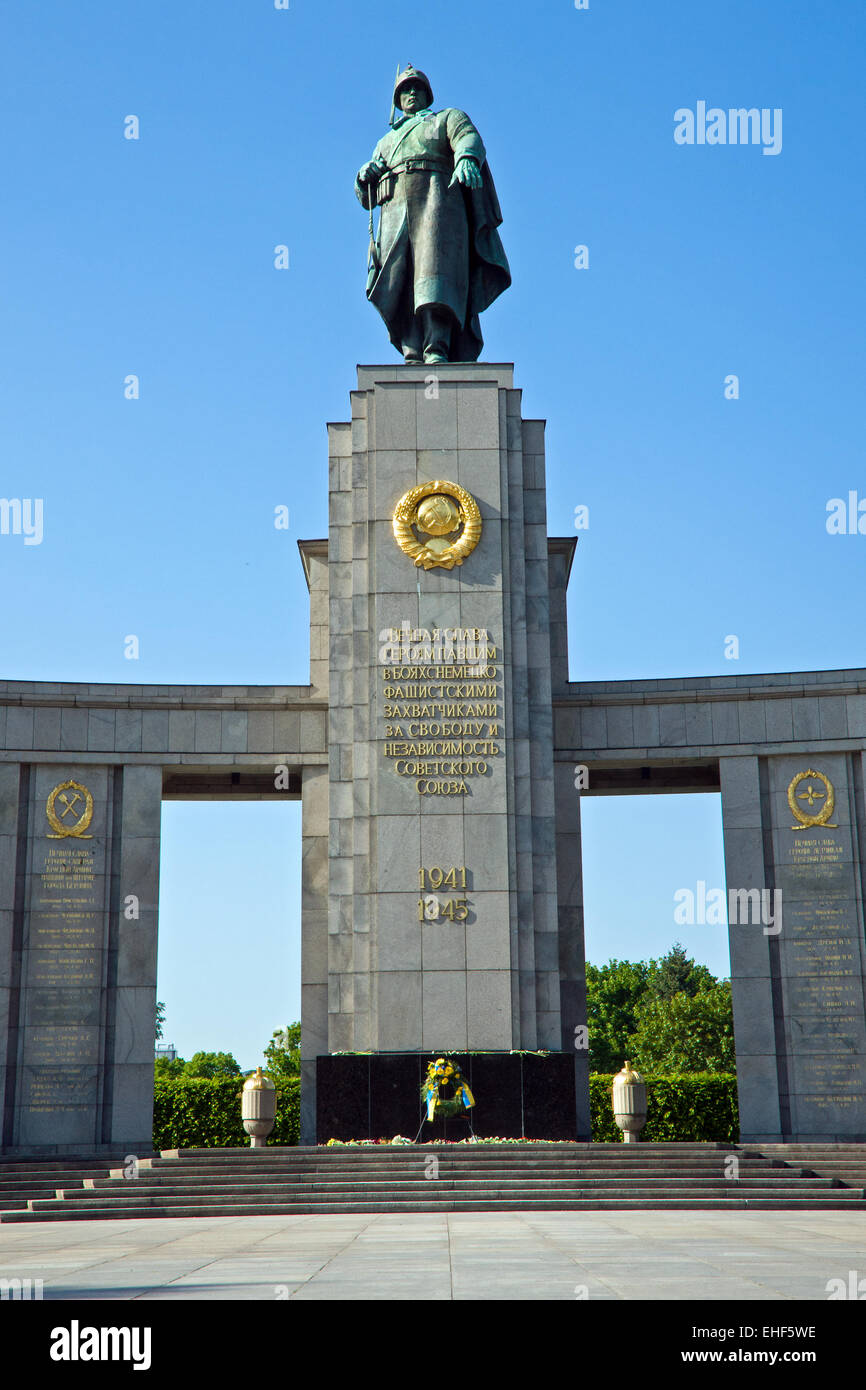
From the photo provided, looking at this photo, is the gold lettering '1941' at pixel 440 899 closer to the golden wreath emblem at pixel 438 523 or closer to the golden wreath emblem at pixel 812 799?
the golden wreath emblem at pixel 438 523

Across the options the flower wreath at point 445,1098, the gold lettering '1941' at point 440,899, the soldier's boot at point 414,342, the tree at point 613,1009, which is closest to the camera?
the flower wreath at point 445,1098

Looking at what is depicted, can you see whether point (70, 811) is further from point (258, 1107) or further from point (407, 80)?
point (407, 80)

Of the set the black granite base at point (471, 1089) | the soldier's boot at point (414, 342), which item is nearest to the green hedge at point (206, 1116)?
the black granite base at point (471, 1089)

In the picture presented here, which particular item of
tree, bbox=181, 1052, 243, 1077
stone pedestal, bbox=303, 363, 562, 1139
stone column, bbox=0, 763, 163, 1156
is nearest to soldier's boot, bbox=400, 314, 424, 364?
stone pedestal, bbox=303, 363, 562, 1139

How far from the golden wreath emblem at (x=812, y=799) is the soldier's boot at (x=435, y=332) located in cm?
1168

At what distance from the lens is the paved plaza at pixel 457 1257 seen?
9.65 m

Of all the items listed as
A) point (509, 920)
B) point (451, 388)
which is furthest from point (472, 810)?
point (451, 388)

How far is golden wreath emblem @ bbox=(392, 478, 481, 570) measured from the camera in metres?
28.6

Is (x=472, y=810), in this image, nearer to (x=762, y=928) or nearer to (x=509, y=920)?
(x=509, y=920)

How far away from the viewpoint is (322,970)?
29.1 meters

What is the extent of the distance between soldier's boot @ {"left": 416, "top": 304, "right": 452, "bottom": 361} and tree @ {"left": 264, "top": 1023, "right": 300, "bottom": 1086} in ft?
175

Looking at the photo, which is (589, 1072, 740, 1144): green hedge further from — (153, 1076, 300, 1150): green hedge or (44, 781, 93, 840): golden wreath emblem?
(44, 781, 93, 840): golden wreath emblem

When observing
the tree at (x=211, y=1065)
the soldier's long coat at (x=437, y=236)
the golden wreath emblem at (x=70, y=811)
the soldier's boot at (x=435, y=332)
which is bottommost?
the tree at (x=211, y=1065)
